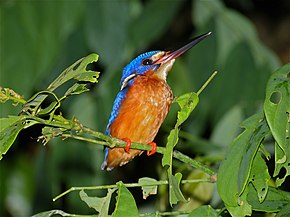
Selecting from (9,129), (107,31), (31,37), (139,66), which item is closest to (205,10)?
(107,31)

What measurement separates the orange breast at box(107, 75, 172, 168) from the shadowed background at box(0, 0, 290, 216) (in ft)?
2.56

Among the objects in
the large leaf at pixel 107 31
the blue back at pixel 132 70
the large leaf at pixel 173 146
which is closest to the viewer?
the large leaf at pixel 173 146

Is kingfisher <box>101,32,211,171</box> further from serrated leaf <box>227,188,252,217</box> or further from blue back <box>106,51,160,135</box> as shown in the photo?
serrated leaf <box>227,188,252,217</box>

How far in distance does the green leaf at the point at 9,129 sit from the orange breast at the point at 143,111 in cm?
73

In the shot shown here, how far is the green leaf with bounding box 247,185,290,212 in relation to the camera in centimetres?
163

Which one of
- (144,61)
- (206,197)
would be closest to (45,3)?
(144,61)

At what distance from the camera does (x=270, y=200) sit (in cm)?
164

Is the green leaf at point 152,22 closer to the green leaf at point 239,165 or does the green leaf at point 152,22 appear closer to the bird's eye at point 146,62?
the bird's eye at point 146,62

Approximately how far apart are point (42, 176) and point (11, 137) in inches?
93.1

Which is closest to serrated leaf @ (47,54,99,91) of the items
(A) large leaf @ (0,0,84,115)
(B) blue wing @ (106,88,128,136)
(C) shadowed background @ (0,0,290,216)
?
(B) blue wing @ (106,88,128,136)

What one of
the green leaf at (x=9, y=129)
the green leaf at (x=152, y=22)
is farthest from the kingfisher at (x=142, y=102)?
the green leaf at (x=152, y=22)

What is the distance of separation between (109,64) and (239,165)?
2.02m

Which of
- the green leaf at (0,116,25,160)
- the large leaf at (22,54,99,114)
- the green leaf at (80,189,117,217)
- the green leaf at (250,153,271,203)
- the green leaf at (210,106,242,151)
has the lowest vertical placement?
the green leaf at (210,106,242,151)

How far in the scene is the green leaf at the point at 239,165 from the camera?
1526 millimetres
